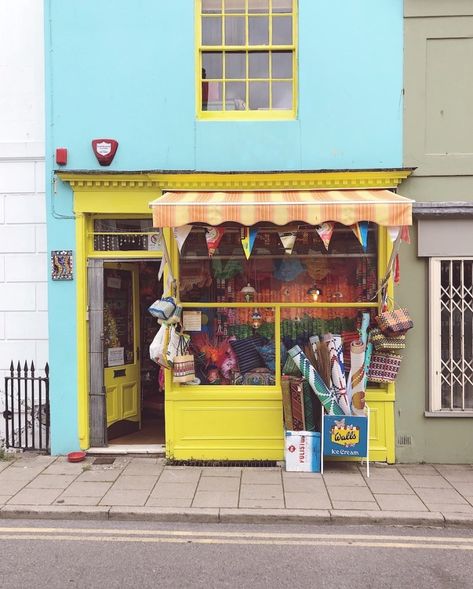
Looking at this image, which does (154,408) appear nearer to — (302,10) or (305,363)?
(305,363)

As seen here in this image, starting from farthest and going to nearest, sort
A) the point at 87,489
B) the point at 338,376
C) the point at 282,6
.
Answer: the point at 282,6
the point at 338,376
the point at 87,489

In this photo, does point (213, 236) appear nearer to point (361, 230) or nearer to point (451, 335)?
point (361, 230)

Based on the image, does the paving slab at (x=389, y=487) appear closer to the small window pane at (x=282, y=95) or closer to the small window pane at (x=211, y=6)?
the small window pane at (x=282, y=95)

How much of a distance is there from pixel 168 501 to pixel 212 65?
5524 millimetres

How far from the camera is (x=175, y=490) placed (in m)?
6.08

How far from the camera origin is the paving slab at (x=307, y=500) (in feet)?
18.4

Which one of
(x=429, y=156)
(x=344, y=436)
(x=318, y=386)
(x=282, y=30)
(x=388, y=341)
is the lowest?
(x=344, y=436)

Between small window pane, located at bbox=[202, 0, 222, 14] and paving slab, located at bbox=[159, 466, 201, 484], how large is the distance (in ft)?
19.6

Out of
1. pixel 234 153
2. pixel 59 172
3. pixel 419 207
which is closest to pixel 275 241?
pixel 234 153

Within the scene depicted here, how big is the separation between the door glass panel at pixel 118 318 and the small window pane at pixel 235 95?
2.83 metres

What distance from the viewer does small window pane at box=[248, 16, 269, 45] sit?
7.37m

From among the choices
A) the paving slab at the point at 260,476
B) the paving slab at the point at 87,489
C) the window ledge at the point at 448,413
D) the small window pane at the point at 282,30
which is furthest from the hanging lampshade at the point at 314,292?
the paving slab at the point at 87,489

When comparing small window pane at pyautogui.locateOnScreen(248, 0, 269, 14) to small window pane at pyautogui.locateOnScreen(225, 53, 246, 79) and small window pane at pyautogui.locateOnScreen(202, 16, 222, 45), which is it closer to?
small window pane at pyautogui.locateOnScreen(202, 16, 222, 45)

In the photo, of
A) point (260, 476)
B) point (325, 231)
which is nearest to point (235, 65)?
point (325, 231)
